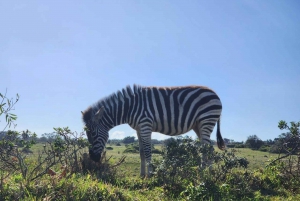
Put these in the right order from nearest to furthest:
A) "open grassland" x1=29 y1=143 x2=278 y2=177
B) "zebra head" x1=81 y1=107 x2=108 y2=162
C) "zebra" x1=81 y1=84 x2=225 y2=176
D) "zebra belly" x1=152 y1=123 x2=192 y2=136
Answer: "zebra head" x1=81 y1=107 x2=108 y2=162
"zebra" x1=81 y1=84 x2=225 y2=176
"open grassland" x1=29 y1=143 x2=278 y2=177
"zebra belly" x1=152 y1=123 x2=192 y2=136

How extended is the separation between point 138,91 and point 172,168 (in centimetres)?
352

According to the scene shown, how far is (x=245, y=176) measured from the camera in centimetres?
702

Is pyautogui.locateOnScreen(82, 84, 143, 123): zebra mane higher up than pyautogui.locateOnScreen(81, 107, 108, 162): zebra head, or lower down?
higher up

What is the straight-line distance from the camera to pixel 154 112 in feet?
28.9

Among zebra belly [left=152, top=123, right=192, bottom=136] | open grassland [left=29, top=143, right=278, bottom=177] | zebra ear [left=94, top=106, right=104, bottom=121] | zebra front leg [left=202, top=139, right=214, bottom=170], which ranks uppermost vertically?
zebra ear [left=94, top=106, right=104, bottom=121]

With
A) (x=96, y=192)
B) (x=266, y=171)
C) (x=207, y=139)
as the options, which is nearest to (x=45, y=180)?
(x=96, y=192)

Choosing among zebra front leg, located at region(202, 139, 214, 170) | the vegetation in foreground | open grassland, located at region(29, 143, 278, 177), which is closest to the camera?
the vegetation in foreground

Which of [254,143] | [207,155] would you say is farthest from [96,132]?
[254,143]

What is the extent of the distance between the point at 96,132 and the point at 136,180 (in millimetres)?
2153

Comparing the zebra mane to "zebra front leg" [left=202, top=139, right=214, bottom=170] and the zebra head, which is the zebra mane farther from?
"zebra front leg" [left=202, top=139, right=214, bottom=170]

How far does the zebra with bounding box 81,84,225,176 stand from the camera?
845 cm

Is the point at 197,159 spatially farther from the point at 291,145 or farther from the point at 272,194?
the point at 291,145

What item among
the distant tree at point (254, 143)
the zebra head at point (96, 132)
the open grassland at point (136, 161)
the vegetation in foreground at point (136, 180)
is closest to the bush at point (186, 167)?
the vegetation in foreground at point (136, 180)

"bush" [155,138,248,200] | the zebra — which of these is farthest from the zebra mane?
"bush" [155,138,248,200]
